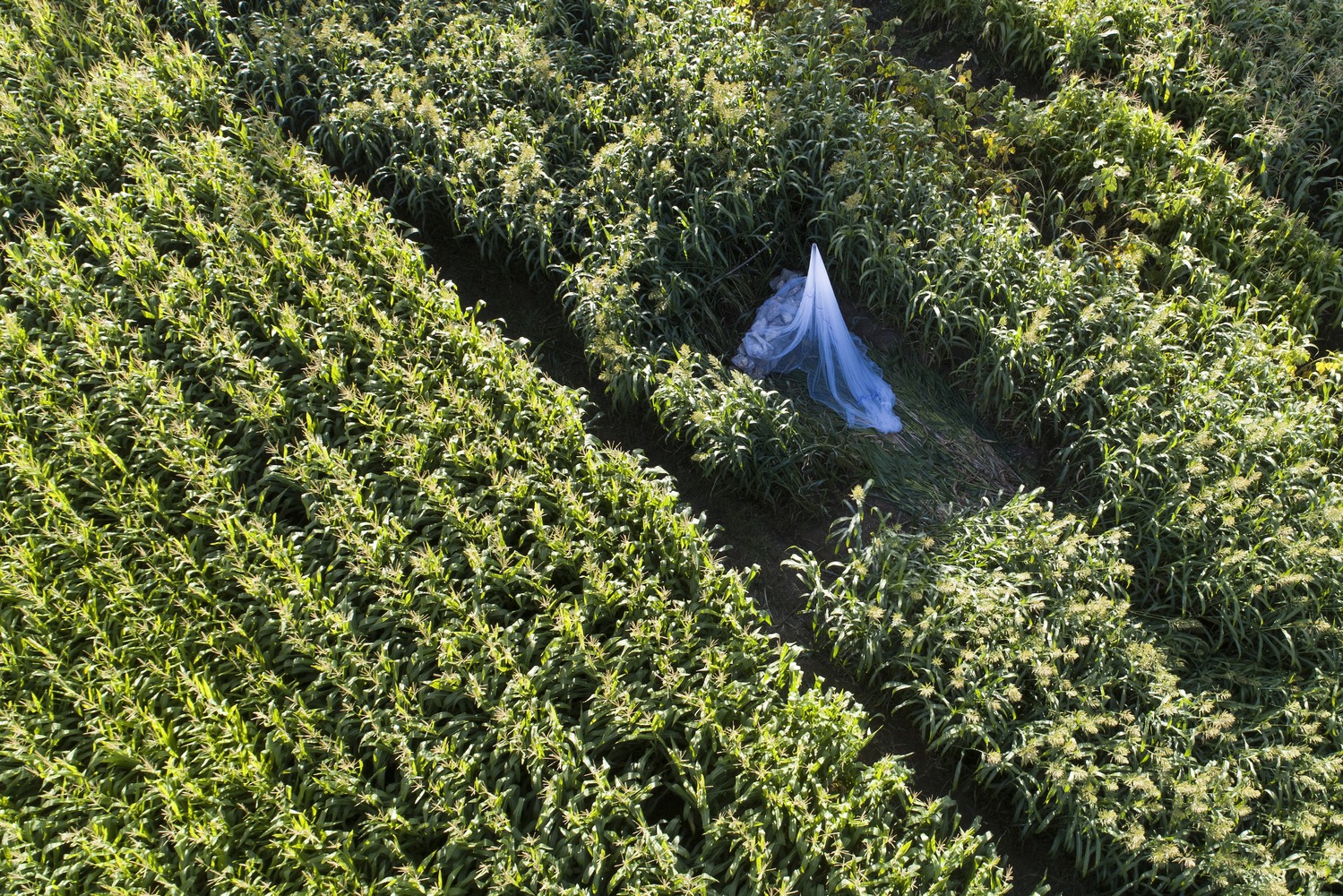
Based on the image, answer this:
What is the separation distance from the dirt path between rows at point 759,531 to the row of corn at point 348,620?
0.85ft

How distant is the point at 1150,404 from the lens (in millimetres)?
4977

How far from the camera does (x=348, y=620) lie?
13.5 ft

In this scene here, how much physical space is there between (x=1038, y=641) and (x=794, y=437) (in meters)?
1.52

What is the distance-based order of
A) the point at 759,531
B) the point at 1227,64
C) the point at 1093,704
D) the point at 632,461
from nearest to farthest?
1. the point at 1093,704
2. the point at 632,461
3. the point at 759,531
4. the point at 1227,64

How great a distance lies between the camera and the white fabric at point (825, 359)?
5328 millimetres

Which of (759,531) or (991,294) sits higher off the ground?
(991,294)

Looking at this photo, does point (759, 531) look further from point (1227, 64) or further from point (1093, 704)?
point (1227, 64)

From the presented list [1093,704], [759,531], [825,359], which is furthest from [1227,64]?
[1093,704]

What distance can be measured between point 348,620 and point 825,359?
275 centimetres

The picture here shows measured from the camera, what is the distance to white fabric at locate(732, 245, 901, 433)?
17.5ft

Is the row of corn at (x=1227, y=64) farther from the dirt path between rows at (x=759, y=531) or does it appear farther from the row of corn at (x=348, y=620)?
the row of corn at (x=348, y=620)

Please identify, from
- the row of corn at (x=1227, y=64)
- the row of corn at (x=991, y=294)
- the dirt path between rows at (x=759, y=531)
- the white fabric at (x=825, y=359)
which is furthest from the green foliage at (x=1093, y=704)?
the row of corn at (x=1227, y=64)

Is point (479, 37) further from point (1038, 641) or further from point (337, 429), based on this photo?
point (1038, 641)

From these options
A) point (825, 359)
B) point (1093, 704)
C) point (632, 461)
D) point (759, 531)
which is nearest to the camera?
point (1093, 704)
